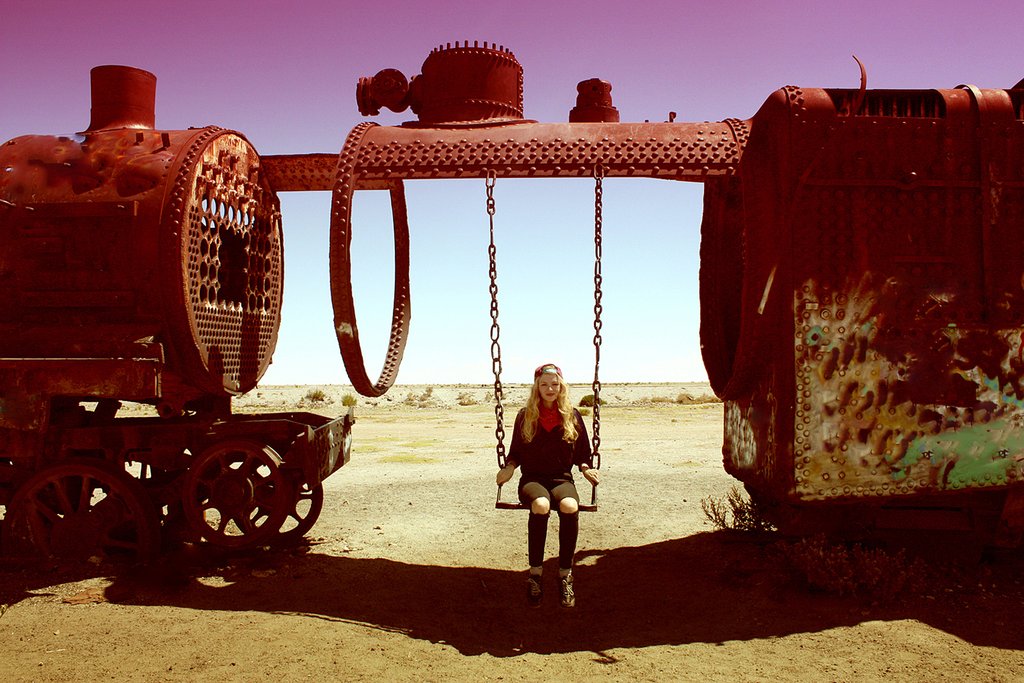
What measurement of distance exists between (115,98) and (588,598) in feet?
19.9

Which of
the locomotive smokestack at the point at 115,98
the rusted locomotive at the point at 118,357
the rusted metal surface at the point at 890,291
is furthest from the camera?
the locomotive smokestack at the point at 115,98

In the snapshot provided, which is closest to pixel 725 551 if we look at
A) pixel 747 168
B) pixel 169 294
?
pixel 747 168

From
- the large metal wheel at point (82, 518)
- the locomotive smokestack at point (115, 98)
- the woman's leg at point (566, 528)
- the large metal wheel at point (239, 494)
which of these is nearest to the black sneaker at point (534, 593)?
Result: the woman's leg at point (566, 528)

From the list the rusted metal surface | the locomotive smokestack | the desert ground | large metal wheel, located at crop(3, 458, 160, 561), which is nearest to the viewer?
the desert ground

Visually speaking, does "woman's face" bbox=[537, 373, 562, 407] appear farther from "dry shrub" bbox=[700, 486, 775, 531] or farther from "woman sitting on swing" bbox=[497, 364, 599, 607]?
"dry shrub" bbox=[700, 486, 775, 531]

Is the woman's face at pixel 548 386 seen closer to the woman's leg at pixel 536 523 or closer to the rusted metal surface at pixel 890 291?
the woman's leg at pixel 536 523

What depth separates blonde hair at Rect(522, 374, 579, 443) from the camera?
5.70 meters

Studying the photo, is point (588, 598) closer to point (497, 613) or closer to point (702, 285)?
point (497, 613)

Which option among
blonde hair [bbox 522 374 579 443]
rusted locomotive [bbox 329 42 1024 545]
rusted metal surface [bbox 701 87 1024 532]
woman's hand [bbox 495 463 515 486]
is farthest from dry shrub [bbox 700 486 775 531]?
woman's hand [bbox 495 463 515 486]

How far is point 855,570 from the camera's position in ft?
18.9

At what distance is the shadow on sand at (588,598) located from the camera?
17.5 ft

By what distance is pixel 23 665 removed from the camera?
189 inches

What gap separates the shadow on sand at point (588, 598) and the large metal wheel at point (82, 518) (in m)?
0.36

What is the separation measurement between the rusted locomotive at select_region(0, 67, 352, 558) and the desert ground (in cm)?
51
